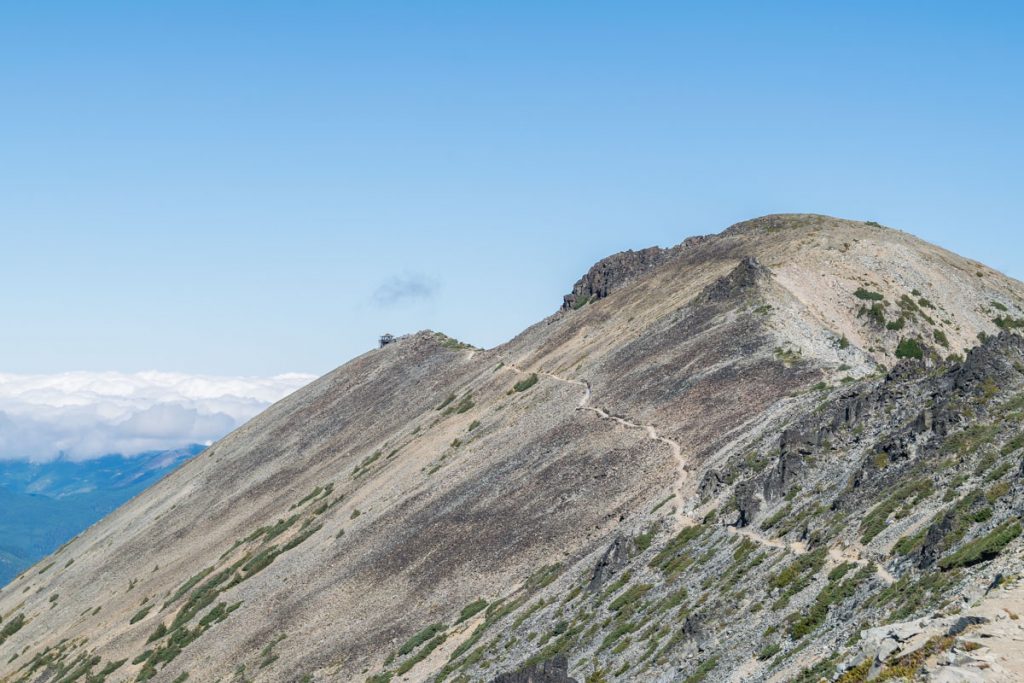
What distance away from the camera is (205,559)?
9956cm

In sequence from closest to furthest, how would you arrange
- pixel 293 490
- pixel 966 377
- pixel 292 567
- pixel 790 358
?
1. pixel 966 377
2. pixel 790 358
3. pixel 292 567
4. pixel 293 490

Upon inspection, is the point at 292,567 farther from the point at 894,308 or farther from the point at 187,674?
the point at 894,308

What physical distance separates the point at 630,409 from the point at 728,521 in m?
26.0

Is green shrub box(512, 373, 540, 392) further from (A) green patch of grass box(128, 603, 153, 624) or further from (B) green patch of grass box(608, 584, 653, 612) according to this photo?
(B) green patch of grass box(608, 584, 653, 612)

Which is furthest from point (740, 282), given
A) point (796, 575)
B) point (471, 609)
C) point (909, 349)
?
point (796, 575)

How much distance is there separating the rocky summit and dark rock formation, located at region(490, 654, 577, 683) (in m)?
Answer: 0.17

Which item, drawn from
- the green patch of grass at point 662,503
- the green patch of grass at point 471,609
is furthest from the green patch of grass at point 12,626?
the green patch of grass at point 662,503

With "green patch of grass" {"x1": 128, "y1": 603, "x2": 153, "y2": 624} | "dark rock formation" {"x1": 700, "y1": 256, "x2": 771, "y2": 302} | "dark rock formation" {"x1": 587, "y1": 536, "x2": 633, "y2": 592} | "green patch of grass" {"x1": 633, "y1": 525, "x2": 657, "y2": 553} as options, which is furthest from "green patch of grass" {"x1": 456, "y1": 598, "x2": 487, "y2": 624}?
"green patch of grass" {"x1": 128, "y1": 603, "x2": 153, "y2": 624}

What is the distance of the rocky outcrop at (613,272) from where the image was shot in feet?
397

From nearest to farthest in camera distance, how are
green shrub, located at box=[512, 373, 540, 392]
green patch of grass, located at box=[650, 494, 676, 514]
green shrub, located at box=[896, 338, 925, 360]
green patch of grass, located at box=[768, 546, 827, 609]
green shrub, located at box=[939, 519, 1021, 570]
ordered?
green shrub, located at box=[939, 519, 1021, 570]
green patch of grass, located at box=[768, 546, 827, 609]
green patch of grass, located at box=[650, 494, 676, 514]
green shrub, located at box=[896, 338, 925, 360]
green shrub, located at box=[512, 373, 540, 392]

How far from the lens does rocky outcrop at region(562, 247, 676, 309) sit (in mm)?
121062

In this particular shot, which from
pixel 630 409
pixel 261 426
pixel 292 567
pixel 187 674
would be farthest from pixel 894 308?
pixel 261 426

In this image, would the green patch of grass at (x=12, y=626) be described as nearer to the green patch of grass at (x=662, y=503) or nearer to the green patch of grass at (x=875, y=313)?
the green patch of grass at (x=662, y=503)

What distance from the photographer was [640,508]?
197ft
